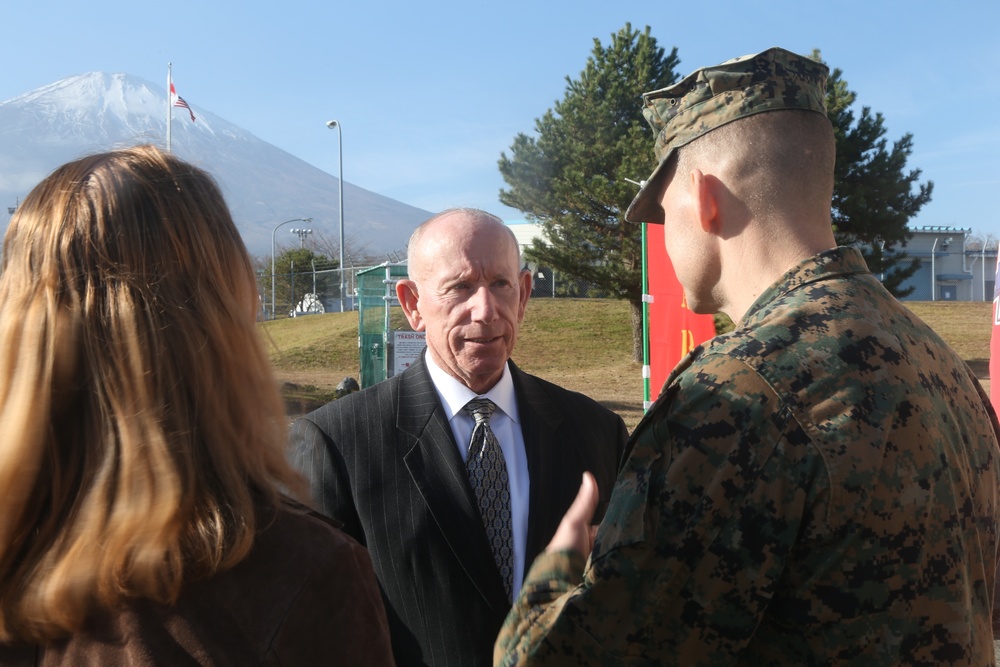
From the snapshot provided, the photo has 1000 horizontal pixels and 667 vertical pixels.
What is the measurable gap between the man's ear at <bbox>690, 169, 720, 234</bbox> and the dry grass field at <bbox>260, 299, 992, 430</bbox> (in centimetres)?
1603

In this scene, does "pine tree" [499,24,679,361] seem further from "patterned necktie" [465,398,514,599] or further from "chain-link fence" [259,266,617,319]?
"patterned necktie" [465,398,514,599]

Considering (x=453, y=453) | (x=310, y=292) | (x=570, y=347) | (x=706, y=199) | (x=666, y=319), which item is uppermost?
(x=310, y=292)

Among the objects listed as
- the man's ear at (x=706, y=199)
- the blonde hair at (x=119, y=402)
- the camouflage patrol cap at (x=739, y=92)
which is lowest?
the blonde hair at (x=119, y=402)

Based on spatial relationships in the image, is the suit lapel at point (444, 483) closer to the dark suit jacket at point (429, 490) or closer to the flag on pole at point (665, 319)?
the dark suit jacket at point (429, 490)

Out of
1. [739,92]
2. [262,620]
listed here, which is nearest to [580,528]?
[262,620]

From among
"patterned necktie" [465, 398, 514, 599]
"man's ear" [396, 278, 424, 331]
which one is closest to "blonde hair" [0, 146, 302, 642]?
"patterned necktie" [465, 398, 514, 599]

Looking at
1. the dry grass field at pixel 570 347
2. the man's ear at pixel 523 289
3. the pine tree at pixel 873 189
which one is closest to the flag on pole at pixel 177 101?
the dry grass field at pixel 570 347

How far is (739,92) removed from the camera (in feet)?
5.67

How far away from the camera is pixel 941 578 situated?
1430 millimetres

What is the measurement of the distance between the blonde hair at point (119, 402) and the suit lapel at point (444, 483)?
119 cm

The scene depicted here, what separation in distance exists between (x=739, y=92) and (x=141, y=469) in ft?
4.35

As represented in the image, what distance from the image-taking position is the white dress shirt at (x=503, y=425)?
2727 mm

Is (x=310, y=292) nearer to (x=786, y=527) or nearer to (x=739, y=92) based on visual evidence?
(x=739, y=92)

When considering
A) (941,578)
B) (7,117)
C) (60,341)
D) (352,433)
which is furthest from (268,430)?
(7,117)
